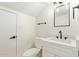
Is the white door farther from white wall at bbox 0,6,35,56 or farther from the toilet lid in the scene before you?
the toilet lid

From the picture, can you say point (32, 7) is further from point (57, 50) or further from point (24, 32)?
point (57, 50)

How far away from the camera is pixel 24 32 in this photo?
4.73 ft

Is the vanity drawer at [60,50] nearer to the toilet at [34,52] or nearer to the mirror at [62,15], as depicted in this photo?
the toilet at [34,52]

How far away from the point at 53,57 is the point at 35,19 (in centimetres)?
65

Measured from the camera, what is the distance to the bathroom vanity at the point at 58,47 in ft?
3.89

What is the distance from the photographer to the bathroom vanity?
1.18 m

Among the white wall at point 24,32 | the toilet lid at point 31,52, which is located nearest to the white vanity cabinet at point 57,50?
the toilet lid at point 31,52

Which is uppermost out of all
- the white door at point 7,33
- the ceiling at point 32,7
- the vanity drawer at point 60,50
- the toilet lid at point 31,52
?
the ceiling at point 32,7

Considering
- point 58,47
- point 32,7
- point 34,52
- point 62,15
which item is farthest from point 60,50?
point 32,7

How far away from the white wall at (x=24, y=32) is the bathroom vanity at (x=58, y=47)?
0.15 m

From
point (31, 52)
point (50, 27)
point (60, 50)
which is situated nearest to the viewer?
point (60, 50)

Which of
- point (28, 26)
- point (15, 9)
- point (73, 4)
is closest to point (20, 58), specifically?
point (28, 26)

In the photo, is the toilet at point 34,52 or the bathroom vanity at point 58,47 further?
the toilet at point 34,52

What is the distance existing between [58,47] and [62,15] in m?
0.56
